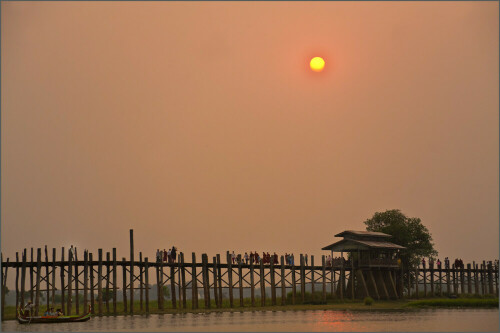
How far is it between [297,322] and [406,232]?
42.1 m

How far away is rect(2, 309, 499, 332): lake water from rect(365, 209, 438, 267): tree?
1168 inches

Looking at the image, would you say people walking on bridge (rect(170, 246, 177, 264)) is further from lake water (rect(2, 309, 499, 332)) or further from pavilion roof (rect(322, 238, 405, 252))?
pavilion roof (rect(322, 238, 405, 252))

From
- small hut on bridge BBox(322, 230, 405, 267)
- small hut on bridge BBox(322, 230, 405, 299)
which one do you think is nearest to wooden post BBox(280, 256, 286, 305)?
small hut on bridge BBox(322, 230, 405, 299)

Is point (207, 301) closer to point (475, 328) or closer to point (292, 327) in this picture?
point (292, 327)

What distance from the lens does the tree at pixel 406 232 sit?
301 feet

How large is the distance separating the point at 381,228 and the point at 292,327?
4438 centimetres

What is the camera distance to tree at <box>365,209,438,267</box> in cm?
9188

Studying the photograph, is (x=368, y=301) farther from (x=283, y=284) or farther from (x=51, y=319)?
(x=51, y=319)

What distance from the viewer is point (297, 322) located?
52.6 m

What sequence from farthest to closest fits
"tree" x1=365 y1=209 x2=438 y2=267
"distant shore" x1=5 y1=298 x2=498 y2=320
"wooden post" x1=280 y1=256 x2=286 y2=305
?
"tree" x1=365 y1=209 x2=438 y2=267 < "wooden post" x1=280 y1=256 x2=286 y2=305 < "distant shore" x1=5 y1=298 x2=498 y2=320

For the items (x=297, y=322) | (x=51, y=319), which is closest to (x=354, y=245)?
(x=297, y=322)

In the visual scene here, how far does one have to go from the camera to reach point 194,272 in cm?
6569

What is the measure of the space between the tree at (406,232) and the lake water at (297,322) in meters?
29.7

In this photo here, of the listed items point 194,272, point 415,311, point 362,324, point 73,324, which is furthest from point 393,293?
point 73,324
